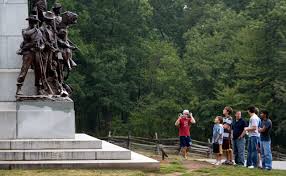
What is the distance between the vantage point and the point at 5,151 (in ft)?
39.5

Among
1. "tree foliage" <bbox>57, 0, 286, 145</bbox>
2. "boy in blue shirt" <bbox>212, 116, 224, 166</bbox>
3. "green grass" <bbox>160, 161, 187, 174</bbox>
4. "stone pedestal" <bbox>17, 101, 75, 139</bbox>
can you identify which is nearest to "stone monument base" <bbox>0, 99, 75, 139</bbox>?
"stone pedestal" <bbox>17, 101, 75, 139</bbox>

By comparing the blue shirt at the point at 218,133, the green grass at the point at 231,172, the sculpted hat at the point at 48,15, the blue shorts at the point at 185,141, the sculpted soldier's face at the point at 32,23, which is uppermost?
the sculpted hat at the point at 48,15

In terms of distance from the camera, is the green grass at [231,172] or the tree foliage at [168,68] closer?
the green grass at [231,172]

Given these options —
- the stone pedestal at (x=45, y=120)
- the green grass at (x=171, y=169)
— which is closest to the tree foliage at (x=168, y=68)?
the green grass at (x=171, y=169)

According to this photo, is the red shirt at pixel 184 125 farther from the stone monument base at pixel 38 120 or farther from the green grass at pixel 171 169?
the stone monument base at pixel 38 120

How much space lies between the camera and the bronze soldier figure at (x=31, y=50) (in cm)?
1328

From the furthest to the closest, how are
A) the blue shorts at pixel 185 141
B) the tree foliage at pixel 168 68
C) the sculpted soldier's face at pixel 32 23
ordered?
1. the tree foliage at pixel 168 68
2. the blue shorts at pixel 185 141
3. the sculpted soldier's face at pixel 32 23

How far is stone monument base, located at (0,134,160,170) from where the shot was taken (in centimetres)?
1162

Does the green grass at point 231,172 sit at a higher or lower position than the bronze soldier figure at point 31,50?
lower

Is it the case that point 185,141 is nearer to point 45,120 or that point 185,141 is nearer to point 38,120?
point 45,120

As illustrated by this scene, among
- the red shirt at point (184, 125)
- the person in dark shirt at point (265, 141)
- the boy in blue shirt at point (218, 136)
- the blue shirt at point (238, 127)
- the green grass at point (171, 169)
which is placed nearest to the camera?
the green grass at point (171, 169)

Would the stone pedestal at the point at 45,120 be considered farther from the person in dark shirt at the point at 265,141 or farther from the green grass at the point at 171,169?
the person in dark shirt at the point at 265,141

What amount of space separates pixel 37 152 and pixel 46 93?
183 cm

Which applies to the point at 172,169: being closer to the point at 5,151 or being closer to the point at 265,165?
the point at 265,165
